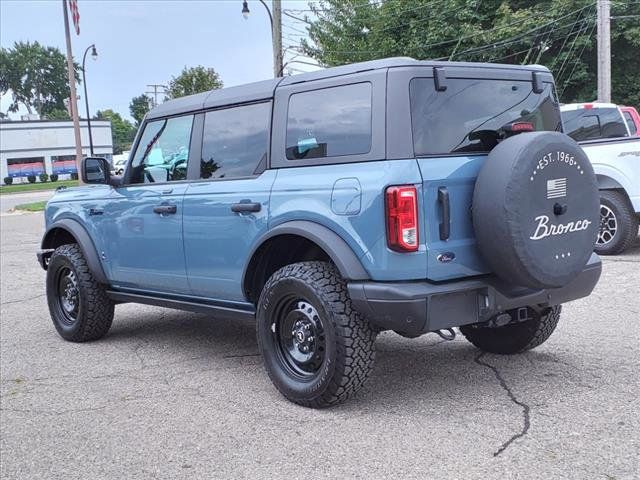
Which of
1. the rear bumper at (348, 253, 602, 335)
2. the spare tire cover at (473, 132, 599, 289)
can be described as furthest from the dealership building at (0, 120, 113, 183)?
the spare tire cover at (473, 132, 599, 289)

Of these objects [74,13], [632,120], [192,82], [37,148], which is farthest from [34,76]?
[632,120]

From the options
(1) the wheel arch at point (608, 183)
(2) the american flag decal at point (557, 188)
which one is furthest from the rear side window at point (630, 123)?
(2) the american flag decal at point (557, 188)

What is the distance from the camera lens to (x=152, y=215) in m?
5.46

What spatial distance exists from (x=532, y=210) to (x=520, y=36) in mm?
20265

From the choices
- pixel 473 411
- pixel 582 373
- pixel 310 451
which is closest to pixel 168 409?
pixel 310 451

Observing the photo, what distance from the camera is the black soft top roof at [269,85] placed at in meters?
4.04

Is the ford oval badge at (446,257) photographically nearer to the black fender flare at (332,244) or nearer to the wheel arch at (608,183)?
the black fender flare at (332,244)

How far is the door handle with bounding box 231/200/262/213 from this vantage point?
14.8 feet

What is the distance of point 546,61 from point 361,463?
A: 2264 centimetres

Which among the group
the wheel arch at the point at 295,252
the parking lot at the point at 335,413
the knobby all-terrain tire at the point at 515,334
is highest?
the wheel arch at the point at 295,252

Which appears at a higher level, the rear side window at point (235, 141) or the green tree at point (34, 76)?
the green tree at point (34, 76)

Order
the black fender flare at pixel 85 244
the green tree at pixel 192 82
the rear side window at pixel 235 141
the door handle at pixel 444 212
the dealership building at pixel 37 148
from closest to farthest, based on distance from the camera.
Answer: the door handle at pixel 444 212, the rear side window at pixel 235 141, the black fender flare at pixel 85 244, the green tree at pixel 192 82, the dealership building at pixel 37 148

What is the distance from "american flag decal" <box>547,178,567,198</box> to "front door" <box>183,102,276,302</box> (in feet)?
5.52

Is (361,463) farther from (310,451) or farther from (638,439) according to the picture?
(638,439)
